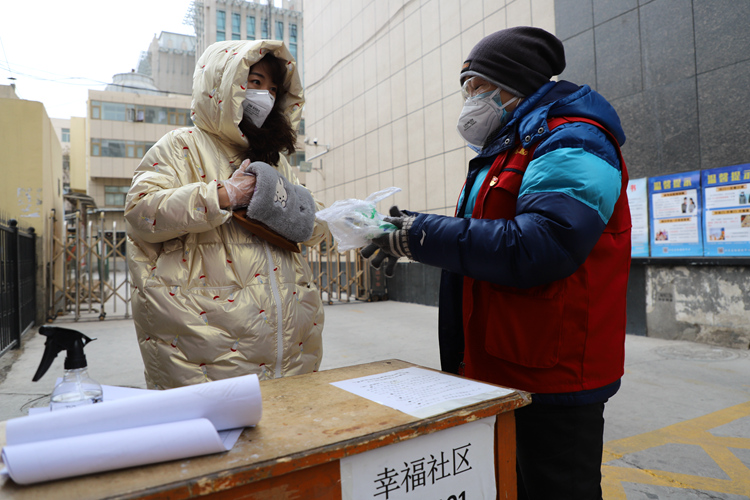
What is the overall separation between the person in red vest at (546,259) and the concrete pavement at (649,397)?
1256 mm

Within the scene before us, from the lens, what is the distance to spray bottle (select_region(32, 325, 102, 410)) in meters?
0.88

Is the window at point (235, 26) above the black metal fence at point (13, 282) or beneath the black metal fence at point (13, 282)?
above

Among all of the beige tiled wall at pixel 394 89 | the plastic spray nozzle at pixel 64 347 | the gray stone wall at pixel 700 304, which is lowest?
the gray stone wall at pixel 700 304

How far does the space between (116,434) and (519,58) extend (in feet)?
4.55

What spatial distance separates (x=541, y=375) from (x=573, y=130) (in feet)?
2.10

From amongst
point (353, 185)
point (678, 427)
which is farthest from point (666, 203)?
point (353, 185)

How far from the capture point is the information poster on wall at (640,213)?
5.69 meters

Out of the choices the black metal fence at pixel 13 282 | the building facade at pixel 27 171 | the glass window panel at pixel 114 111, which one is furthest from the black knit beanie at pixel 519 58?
the glass window panel at pixel 114 111

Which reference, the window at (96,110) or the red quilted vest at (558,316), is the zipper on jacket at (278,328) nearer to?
the red quilted vest at (558,316)

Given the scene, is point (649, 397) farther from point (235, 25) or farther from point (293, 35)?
point (293, 35)

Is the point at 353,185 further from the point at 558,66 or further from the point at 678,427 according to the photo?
the point at 558,66

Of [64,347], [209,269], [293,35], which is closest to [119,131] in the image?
[293,35]

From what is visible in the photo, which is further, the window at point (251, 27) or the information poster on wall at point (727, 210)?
the window at point (251, 27)

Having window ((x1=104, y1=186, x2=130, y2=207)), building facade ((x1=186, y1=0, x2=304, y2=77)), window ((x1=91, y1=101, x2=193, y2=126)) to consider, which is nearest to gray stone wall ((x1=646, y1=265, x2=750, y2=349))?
window ((x1=91, y1=101, x2=193, y2=126))
